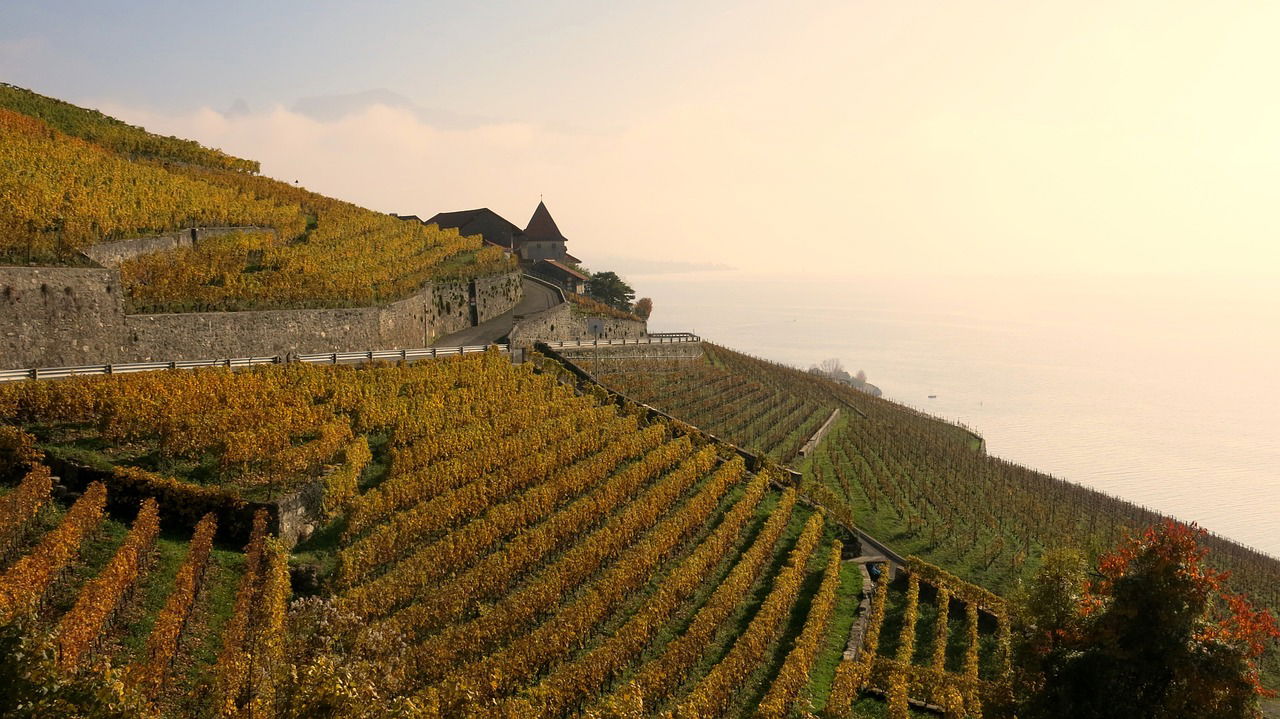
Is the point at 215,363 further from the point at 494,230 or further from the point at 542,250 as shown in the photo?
the point at 542,250

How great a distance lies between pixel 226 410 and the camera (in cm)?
2447

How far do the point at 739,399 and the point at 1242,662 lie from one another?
119 ft

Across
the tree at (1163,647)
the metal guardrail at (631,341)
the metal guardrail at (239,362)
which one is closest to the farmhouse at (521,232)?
the metal guardrail at (631,341)

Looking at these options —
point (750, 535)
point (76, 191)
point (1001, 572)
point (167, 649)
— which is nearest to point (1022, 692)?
point (750, 535)

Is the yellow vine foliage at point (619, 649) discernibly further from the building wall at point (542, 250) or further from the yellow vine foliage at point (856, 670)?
the building wall at point (542, 250)

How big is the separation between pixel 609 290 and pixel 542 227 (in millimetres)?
14254

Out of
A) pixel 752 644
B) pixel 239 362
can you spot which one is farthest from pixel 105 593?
pixel 239 362

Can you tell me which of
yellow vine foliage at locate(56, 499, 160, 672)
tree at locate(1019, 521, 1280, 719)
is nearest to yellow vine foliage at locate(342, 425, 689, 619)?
yellow vine foliage at locate(56, 499, 160, 672)

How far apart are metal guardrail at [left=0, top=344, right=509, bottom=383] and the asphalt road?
6.33m

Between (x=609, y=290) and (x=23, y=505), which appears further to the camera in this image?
(x=609, y=290)

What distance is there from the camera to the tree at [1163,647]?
44.1ft

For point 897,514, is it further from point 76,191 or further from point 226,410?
point 76,191

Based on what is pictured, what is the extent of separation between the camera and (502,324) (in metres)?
51.7

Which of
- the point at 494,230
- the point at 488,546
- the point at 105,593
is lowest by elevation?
the point at 488,546
